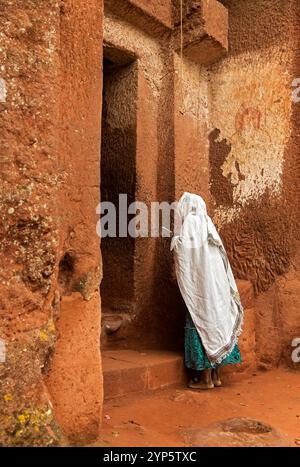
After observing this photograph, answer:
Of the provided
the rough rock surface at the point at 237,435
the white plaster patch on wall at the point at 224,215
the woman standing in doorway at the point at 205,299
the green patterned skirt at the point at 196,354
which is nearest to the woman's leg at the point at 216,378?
the woman standing in doorway at the point at 205,299

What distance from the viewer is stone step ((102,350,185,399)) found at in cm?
369

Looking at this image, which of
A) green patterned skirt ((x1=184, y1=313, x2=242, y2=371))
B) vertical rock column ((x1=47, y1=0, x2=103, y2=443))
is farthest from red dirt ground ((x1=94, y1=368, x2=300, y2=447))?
vertical rock column ((x1=47, y1=0, x2=103, y2=443))

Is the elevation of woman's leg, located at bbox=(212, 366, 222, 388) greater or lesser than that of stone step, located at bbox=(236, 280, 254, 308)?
lesser

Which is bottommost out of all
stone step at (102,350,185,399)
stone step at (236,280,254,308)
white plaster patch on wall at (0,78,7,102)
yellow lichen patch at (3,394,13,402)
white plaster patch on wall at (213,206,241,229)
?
stone step at (102,350,185,399)

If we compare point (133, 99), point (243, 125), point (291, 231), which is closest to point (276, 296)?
point (291, 231)

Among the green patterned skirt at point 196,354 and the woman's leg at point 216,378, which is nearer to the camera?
the green patterned skirt at point 196,354

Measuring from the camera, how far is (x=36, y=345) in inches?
84.4

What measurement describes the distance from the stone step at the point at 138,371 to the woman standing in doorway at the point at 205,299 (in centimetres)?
15

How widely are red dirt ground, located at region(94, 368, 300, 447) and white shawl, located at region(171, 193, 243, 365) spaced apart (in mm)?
384

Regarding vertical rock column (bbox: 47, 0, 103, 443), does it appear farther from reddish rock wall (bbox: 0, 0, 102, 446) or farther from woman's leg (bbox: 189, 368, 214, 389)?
woman's leg (bbox: 189, 368, 214, 389)

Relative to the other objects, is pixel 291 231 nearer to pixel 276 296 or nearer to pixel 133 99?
pixel 276 296

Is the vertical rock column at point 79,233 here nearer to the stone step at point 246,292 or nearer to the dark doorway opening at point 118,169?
the dark doorway opening at point 118,169

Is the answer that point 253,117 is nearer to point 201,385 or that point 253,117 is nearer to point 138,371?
point 201,385

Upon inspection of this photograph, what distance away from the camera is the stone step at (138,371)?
12.1 feet
